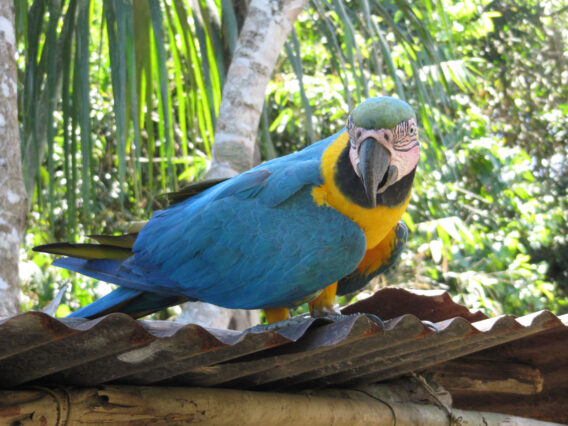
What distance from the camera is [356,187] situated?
5.72 feet

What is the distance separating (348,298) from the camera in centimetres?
529

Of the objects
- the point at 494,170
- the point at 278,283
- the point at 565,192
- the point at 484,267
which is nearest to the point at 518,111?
the point at 565,192

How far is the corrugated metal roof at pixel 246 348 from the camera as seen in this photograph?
116 cm

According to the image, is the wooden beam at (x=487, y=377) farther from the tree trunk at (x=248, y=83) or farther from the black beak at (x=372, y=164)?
the tree trunk at (x=248, y=83)

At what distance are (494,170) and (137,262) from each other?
4639 millimetres

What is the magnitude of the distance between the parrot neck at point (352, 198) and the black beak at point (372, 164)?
0.09 m

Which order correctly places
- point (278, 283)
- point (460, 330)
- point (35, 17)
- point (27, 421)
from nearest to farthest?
point (27, 421) < point (460, 330) < point (278, 283) < point (35, 17)

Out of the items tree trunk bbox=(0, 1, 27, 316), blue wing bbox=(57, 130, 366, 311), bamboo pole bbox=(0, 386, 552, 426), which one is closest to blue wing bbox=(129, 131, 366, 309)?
blue wing bbox=(57, 130, 366, 311)

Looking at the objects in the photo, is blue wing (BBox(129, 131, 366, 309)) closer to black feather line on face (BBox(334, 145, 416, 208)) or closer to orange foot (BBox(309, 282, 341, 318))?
black feather line on face (BBox(334, 145, 416, 208))

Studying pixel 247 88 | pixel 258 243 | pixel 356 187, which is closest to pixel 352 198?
pixel 356 187

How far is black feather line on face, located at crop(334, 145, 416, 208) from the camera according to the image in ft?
5.71

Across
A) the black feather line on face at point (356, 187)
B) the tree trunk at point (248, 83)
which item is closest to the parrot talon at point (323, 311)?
the black feather line on face at point (356, 187)

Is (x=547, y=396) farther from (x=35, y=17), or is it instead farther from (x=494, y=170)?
(x=494, y=170)

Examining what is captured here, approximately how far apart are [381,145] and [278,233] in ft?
1.11
